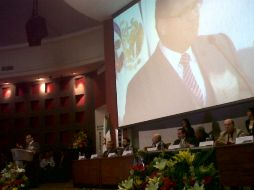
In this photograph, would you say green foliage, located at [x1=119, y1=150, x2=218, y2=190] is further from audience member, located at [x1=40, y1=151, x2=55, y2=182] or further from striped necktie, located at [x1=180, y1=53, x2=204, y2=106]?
audience member, located at [x1=40, y1=151, x2=55, y2=182]

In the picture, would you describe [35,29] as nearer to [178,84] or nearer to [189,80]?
[178,84]

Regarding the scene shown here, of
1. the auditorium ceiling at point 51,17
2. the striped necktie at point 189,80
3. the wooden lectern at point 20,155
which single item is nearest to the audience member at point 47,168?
the wooden lectern at point 20,155

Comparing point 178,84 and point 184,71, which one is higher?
point 184,71

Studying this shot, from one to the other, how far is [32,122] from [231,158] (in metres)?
10.2

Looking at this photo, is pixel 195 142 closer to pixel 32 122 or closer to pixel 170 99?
pixel 170 99

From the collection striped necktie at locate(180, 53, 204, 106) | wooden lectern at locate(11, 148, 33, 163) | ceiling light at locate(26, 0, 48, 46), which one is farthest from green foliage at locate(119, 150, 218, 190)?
ceiling light at locate(26, 0, 48, 46)

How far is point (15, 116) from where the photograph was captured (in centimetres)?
1152

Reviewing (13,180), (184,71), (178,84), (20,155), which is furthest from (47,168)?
(184,71)

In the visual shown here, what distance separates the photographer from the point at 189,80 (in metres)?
5.18

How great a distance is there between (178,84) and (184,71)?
28 centimetres

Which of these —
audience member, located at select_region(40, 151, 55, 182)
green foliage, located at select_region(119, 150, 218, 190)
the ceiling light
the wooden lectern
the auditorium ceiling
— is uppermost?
the auditorium ceiling

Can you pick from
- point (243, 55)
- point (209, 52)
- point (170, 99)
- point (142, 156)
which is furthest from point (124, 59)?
point (142, 156)

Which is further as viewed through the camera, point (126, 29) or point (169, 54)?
point (126, 29)

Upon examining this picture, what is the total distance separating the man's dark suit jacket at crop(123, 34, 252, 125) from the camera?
14.8ft
